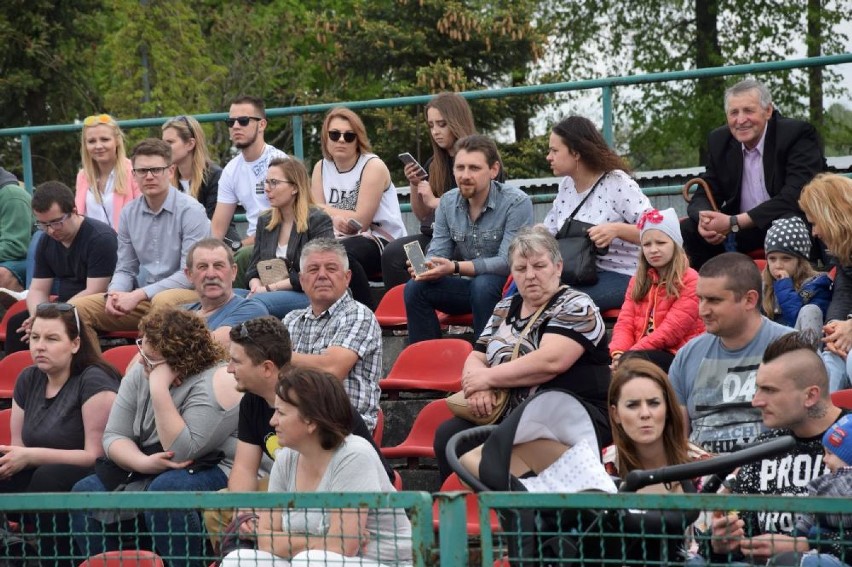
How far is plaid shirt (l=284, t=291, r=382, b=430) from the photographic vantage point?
6.22m

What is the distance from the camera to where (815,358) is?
14.9 ft

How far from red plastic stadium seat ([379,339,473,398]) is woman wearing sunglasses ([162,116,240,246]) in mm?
2361

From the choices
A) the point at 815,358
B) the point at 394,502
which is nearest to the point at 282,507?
the point at 394,502

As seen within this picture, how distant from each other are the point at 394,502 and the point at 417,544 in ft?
0.40

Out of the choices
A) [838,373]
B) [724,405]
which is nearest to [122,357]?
[724,405]

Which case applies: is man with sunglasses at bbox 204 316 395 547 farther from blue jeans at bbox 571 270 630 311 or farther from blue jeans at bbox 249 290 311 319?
blue jeans at bbox 571 270 630 311

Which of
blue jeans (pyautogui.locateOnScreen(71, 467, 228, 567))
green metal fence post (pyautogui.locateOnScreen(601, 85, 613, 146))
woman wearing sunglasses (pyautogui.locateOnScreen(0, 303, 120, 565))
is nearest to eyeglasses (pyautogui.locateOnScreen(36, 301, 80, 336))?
woman wearing sunglasses (pyautogui.locateOnScreen(0, 303, 120, 565))

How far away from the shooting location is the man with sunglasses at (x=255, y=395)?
5520mm

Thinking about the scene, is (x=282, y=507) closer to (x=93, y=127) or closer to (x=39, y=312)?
(x=39, y=312)

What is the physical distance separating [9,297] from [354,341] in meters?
3.70

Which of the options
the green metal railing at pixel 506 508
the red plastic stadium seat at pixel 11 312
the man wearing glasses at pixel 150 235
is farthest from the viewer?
the red plastic stadium seat at pixel 11 312

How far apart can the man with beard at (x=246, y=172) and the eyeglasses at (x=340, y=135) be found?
0.56 m

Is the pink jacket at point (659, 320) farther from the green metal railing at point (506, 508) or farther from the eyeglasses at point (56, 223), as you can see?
the eyeglasses at point (56, 223)

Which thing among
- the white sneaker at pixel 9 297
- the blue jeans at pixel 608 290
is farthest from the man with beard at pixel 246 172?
the blue jeans at pixel 608 290
